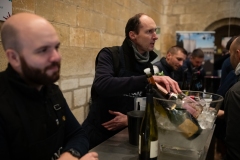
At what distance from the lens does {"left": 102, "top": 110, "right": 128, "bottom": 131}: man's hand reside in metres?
1.39

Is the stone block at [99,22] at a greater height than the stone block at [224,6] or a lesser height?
lesser

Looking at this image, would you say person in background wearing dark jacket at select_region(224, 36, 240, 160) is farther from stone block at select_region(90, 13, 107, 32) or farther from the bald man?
stone block at select_region(90, 13, 107, 32)

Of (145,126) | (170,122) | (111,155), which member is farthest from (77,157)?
(170,122)

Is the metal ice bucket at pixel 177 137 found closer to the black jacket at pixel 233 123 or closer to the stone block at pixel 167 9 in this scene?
the black jacket at pixel 233 123

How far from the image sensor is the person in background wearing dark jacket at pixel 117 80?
52.2 inches

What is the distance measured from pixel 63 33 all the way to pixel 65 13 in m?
0.18

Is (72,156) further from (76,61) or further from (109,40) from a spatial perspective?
(109,40)

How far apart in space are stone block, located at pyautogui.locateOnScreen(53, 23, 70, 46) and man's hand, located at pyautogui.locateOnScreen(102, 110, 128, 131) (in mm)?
954

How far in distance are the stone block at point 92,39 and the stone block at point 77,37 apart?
0.08 meters

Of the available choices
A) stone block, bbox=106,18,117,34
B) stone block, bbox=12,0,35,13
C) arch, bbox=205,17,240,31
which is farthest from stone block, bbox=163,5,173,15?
stone block, bbox=12,0,35,13

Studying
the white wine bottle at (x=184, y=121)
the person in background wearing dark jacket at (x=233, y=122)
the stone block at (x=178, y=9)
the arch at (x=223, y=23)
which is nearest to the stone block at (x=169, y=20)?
the stone block at (x=178, y=9)

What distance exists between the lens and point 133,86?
1213mm

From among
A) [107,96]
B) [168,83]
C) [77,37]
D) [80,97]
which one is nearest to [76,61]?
[77,37]

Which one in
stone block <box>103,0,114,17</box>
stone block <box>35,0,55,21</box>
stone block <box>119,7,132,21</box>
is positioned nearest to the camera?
Result: stone block <box>35,0,55,21</box>
